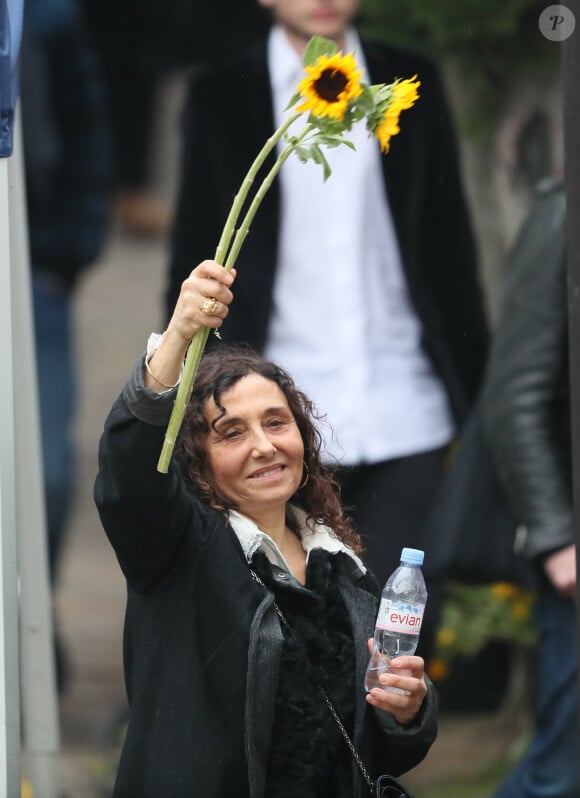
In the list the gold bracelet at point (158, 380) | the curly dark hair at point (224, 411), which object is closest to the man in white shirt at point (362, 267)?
the curly dark hair at point (224, 411)

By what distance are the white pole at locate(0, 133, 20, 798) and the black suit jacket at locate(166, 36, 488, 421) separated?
20.3 inches

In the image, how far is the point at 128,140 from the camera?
568 cm

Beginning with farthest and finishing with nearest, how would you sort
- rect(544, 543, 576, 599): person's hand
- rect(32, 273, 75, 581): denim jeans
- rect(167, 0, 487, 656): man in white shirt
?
rect(32, 273, 75, 581): denim jeans < rect(544, 543, 576, 599): person's hand < rect(167, 0, 487, 656): man in white shirt

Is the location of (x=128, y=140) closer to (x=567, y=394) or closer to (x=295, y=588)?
(x=567, y=394)

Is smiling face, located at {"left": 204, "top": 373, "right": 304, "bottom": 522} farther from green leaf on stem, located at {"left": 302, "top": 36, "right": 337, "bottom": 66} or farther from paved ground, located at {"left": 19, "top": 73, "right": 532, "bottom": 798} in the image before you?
paved ground, located at {"left": 19, "top": 73, "right": 532, "bottom": 798}

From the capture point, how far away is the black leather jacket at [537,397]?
409cm

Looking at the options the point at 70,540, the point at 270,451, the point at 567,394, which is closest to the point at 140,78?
the point at 70,540

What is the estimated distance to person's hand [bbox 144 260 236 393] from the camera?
236 cm

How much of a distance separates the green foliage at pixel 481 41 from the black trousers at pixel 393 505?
1.31m

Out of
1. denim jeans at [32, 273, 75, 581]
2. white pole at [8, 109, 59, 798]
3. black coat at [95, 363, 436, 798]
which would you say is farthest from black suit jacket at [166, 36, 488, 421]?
denim jeans at [32, 273, 75, 581]

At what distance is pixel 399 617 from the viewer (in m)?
2.49

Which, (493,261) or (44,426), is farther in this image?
(44,426)

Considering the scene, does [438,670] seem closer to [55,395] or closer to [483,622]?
[483,622]

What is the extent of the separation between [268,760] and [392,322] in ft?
5.14
